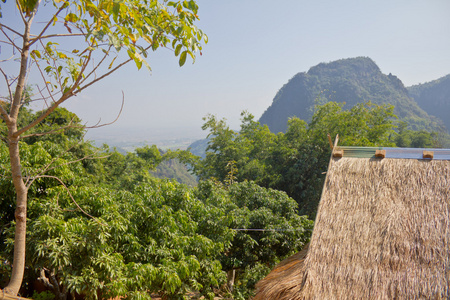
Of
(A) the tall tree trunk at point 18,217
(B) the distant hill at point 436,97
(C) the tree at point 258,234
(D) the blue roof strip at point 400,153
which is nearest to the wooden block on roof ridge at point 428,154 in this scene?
(D) the blue roof strip at point 400,153

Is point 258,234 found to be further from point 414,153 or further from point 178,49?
point 178,49

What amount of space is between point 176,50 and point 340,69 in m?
88.7

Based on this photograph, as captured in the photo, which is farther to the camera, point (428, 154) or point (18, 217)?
point (428, 154)

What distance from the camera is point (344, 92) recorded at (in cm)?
7100

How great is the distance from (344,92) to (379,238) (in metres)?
74.0

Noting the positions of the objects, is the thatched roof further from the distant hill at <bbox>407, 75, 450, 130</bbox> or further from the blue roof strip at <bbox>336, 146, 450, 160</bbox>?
the distant hill at <bbox>407, 75, 450, 130</bbox>

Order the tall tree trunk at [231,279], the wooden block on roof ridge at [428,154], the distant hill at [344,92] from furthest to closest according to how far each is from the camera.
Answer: the distant hill at [344,92] < the tall tree trunk at [231,279] < the wooden block on roof ridge at [428,154]

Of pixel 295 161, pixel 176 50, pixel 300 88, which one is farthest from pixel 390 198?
pixel 300 88

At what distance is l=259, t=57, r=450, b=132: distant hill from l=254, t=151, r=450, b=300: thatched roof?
57.7 m

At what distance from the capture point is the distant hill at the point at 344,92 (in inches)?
2495

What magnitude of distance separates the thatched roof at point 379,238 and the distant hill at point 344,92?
189 feet

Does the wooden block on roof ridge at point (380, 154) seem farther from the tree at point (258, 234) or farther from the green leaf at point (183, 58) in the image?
the tree at point (258, 234)

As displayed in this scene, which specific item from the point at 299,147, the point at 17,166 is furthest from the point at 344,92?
the point at 17,166

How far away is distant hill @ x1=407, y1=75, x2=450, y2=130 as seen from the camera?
7406cm
